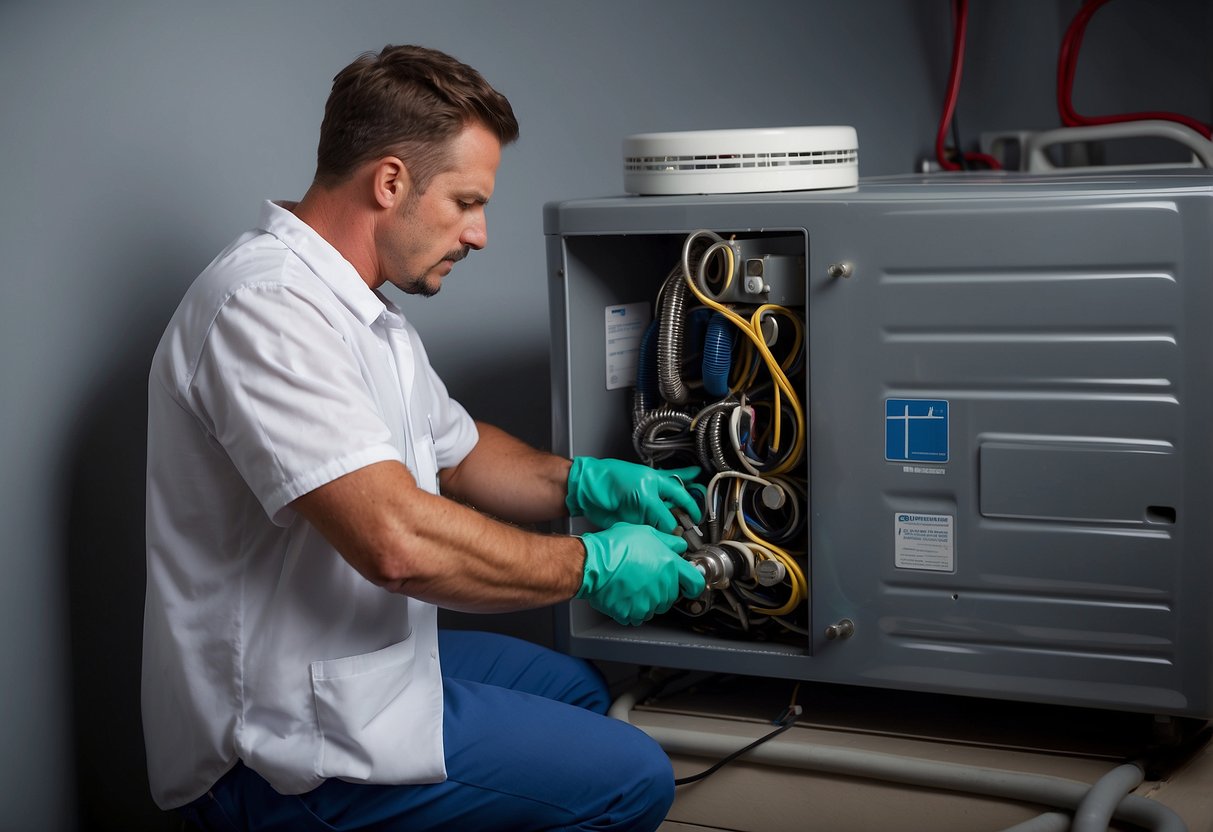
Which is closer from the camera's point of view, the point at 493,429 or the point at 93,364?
the point at 93,364

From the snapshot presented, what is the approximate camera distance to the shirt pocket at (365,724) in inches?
46.8

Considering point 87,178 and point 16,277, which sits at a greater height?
point 87,178

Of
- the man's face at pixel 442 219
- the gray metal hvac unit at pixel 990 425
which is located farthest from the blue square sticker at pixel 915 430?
the man's face at pixel 442 219

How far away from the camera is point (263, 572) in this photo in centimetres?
122

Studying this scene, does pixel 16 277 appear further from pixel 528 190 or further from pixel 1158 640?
pixel 1158 640

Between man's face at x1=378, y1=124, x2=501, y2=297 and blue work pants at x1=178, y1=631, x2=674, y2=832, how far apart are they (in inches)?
18.8

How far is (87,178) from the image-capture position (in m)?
1.33

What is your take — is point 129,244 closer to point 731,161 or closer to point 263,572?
point 263,572

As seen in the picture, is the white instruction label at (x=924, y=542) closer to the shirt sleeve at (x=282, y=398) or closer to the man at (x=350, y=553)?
the man at (x=350, y=553)

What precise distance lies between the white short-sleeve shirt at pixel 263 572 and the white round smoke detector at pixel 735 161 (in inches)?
17.3

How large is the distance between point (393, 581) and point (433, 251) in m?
0.40

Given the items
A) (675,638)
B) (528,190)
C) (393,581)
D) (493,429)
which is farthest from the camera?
(528,190)

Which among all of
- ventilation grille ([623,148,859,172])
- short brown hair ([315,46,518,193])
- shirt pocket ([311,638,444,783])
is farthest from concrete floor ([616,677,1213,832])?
short brown hair ([315,46,518,193])

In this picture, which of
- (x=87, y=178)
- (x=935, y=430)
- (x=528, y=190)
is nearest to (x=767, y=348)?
(x=935, y=430)
